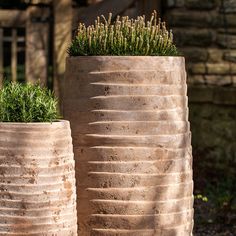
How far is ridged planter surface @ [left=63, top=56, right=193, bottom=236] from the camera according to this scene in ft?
19.2

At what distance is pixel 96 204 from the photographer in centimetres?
593

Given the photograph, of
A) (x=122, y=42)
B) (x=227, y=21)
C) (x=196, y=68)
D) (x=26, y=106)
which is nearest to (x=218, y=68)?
(x=196, y=68)

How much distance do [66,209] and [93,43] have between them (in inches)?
49.4

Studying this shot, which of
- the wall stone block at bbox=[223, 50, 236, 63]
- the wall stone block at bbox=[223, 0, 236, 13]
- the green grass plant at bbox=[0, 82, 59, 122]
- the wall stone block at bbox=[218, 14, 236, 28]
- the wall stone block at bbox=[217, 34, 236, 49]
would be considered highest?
the wall stone block at bbox=[223, 0, 236, 13]

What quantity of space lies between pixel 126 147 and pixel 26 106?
0.80 meters

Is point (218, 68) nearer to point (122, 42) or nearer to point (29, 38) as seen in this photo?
point (29, 38)

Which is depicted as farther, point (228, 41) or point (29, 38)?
point (228, 41)

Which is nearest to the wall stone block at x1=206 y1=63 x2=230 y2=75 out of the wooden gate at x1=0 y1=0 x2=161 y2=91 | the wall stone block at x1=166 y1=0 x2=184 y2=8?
the wall stone block at x1=166 y1=0 x2=184 y2=8

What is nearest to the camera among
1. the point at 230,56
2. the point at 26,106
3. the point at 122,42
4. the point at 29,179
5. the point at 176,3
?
the point at 29,179

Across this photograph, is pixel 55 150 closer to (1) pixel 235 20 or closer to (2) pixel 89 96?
(2) pixel 89 96

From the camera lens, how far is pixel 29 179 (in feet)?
17.1

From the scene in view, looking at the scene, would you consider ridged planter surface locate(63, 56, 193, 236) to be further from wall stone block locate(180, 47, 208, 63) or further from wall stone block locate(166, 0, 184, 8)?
wall stone block locate(166, 0, 184, 8)

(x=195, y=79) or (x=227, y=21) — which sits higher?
(x=227, y=21)

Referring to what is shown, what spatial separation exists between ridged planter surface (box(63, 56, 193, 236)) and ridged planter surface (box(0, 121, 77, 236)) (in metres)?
0.64
